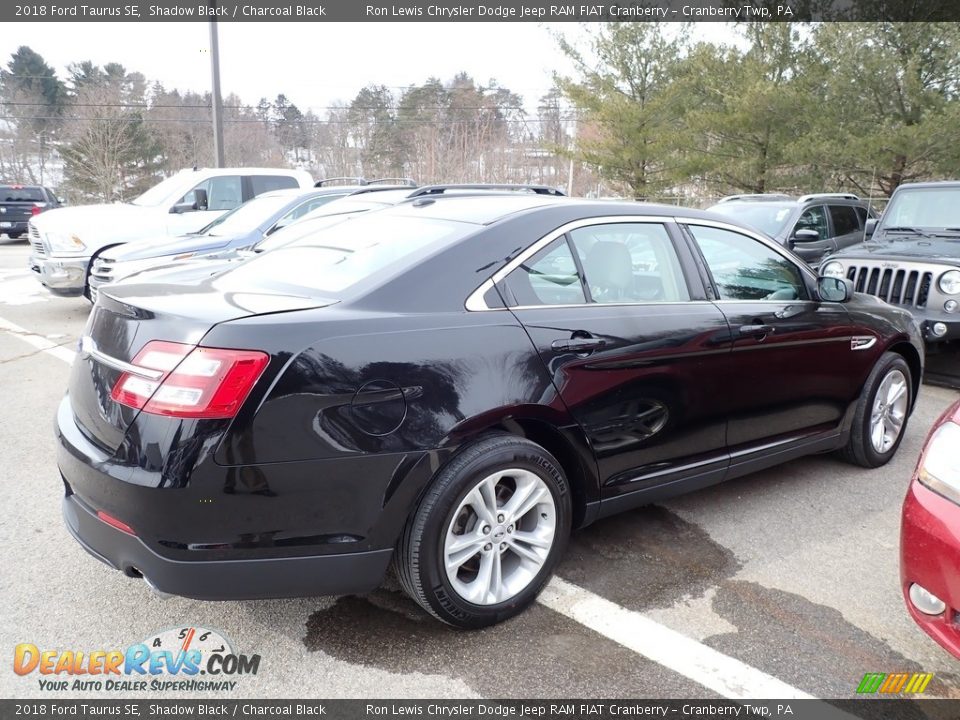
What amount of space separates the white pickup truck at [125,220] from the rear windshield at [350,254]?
6607 mm

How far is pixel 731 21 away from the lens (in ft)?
61.9

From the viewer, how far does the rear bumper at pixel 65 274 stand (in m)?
8.66

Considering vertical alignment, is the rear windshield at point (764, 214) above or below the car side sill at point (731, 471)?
above

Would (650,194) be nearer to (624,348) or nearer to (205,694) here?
(624,348)

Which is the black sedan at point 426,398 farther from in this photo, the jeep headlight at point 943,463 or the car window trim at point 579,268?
the jeep headlight at point 943,463

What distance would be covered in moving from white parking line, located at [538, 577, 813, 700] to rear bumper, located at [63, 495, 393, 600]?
0.90 meters

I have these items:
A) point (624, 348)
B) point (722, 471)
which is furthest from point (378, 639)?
point (722, 471)

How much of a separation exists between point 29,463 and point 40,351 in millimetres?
3466

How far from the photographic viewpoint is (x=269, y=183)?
40.7ft

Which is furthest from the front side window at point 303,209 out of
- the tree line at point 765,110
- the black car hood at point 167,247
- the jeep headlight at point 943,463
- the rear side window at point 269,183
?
the tree line at point 765,110

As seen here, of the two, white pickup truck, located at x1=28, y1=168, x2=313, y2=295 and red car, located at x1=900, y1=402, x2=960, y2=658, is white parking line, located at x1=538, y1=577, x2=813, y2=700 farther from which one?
white pickup truck, located at x1=28, y1=168, x2=313, y2=295

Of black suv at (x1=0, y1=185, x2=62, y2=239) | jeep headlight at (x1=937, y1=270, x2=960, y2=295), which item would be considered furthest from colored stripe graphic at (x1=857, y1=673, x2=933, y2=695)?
black suv at (x1=0, y1=185, x2=62, y2=239)

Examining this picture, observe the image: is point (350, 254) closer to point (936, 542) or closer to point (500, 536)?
point (500, 536)

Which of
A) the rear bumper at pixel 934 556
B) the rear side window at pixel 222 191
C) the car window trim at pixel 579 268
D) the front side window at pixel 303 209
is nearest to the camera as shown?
the rear bumper at pixel 934 556
